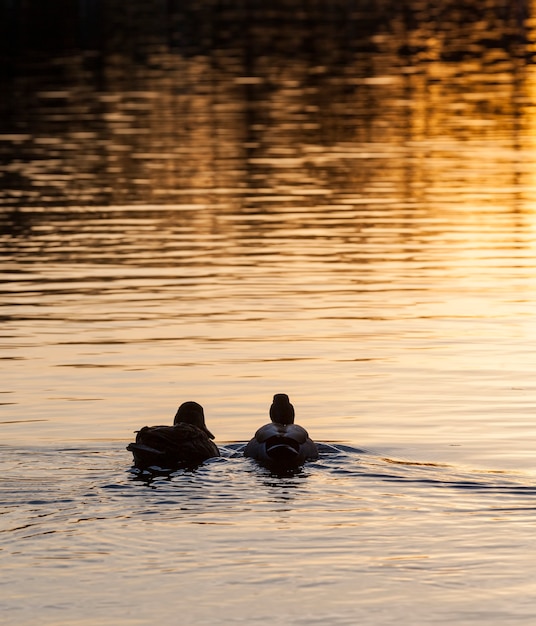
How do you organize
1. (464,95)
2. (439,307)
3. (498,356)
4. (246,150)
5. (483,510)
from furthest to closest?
(464,95) < (246,150) < (439,307) < (498,356) < (483,510)

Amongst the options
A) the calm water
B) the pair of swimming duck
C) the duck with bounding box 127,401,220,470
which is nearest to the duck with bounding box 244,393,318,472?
the pair of swimming duck

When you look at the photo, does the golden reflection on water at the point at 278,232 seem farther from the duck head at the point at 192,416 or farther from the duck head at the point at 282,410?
the duck head at the point at 192,416

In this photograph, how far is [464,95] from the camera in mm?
63625

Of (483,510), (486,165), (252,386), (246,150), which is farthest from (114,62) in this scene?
(483,510)

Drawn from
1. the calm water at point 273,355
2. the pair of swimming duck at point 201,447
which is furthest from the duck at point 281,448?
the calm water at point 273,355

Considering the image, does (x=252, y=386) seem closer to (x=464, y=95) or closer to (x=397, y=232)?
(x=397, y=232)

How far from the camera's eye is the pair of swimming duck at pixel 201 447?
1620 centimetres

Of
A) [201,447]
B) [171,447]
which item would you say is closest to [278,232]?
[201,447]

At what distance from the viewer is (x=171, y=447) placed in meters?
16.3

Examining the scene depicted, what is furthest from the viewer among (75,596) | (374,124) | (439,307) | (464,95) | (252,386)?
(464,95)

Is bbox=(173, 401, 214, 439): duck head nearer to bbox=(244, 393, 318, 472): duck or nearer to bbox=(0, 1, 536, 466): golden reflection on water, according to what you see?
bbox=(244, 393, 318, 472): duck

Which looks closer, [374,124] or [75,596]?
[75,596]

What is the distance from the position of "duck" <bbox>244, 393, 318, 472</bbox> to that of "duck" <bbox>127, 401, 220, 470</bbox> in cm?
45

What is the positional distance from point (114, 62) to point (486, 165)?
40.6 meters
